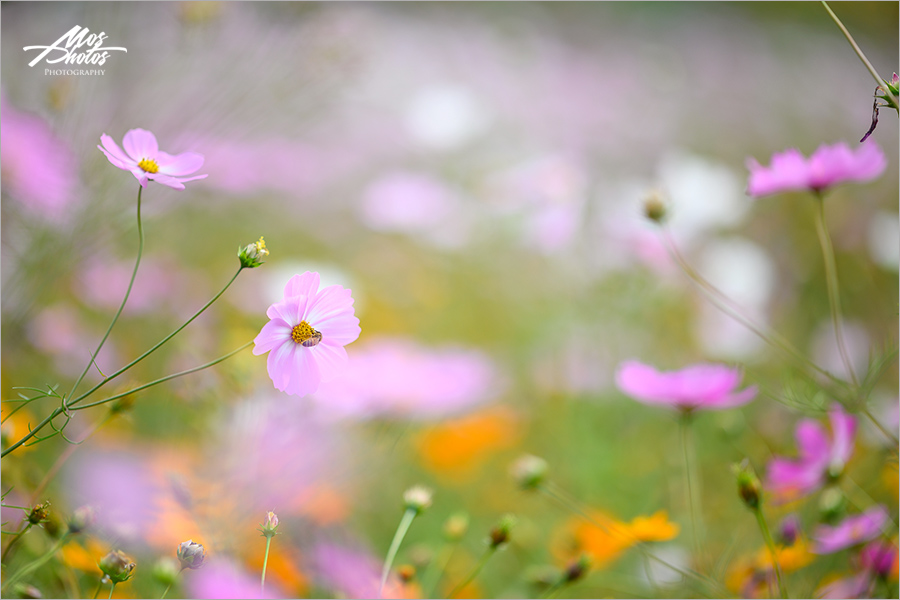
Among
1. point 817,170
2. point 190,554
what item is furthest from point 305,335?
point 817,170

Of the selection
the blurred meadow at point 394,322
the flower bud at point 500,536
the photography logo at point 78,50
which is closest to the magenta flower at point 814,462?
the blurred meadow at point 394,322

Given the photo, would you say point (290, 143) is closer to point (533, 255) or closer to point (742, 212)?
point (533, 255)

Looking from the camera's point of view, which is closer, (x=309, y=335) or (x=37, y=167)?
(x=309, y=335)

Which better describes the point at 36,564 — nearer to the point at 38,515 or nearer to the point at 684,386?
the point at 38,515

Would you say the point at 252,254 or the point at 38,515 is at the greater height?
the point at 252,254

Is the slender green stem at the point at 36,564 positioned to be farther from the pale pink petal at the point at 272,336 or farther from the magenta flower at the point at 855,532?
the magenta flower at the point at 855,532

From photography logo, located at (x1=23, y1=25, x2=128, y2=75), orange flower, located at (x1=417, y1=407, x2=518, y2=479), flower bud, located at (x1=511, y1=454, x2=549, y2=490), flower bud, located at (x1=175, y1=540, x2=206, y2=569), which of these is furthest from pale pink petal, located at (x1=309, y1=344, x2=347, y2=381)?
orange flower, located at (x1=417, y1=407, x2=518, y2=479)
